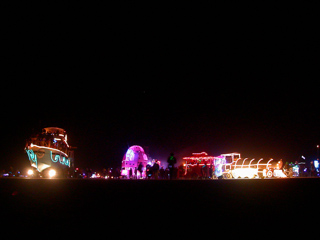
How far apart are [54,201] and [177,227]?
3.05 m

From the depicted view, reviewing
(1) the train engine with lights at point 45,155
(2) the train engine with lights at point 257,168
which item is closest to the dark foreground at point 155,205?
(2) the train engine with lights at point 257,168

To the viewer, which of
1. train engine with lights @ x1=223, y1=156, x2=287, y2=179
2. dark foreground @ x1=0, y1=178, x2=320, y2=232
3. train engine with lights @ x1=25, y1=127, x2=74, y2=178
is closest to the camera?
dark foreground @ x1=0, y1=178, x2=320, y2=232

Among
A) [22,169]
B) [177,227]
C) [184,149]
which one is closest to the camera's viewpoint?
[177,227]

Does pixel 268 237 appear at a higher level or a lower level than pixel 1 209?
lower

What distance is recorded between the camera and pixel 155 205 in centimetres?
611

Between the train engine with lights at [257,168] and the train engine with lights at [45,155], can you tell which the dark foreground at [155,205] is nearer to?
the train engine with lights at [257,168]

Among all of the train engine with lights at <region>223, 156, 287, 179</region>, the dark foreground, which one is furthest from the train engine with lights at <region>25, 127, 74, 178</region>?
the train engine with lights at <region>223, 156, 287, 179</region>

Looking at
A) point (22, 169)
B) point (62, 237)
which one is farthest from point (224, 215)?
point (22, 169)

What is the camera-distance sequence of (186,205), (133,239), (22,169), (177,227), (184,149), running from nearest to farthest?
(133,239)
(177,227)
(186,205)
(22,169)
(184,149)

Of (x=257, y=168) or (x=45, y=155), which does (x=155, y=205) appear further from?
(x=45, y=155)

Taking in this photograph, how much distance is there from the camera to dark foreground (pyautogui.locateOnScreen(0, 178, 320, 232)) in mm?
5266

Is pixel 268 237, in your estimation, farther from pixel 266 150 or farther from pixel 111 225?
pixel 266 150

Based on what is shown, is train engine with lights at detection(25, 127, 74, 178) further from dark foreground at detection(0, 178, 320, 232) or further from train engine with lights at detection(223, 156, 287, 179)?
train engine with lights at detection(223, 156, 287, 179)

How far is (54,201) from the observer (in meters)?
6.30
